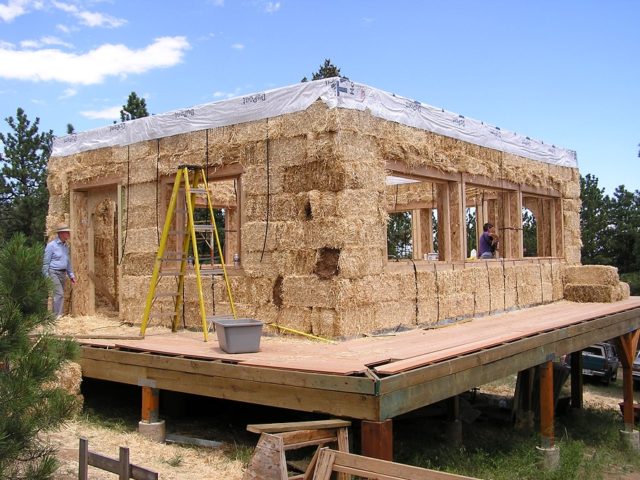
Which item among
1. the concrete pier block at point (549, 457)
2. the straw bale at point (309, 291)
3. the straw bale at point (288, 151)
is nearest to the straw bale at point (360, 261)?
the straw bale at point (309, 291)

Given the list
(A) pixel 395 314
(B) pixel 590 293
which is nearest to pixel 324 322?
(A) pixel 395 314

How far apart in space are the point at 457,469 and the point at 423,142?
4.37 meters

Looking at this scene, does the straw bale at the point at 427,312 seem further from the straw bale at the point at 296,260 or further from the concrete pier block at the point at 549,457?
the concrete pier block at the point at 549,457

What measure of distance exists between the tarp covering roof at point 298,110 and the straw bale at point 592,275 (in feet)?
9.06

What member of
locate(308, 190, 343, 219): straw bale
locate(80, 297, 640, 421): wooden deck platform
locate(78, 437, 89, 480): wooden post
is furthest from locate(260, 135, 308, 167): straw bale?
locate(78, 437, 89, 480): wooden post

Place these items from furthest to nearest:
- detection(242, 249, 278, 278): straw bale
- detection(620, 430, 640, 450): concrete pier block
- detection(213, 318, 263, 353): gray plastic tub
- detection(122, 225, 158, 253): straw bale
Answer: detection(620, 430, 640, 450): concrete pier block < detection(122, 225, 158, 253): straw bale < detection(242, 249, 278, 278): straw bale < detection(213, 318, 263, 353): gray plastic tub

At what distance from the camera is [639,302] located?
40.5 ft

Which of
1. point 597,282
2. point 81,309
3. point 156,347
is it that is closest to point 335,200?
point 156,347

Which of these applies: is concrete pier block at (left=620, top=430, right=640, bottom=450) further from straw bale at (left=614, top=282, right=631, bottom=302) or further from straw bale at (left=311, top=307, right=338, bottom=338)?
straw bale at (left=311, top=307, right=338, bottom=338)

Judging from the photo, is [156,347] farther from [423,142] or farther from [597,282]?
[597,282]

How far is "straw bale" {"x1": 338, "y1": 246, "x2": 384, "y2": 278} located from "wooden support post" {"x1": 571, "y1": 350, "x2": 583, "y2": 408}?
22.9 ft

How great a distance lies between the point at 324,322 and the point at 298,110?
259cm

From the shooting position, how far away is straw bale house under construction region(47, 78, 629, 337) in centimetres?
775

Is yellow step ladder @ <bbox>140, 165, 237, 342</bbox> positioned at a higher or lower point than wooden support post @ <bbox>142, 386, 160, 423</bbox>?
higher
